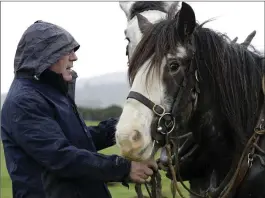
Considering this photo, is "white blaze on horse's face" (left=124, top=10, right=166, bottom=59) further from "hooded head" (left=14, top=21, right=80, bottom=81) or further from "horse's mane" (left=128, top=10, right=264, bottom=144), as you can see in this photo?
"hooded head" (left=14, top=21, right=80, bottom=81)

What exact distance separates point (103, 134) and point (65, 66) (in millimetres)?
722

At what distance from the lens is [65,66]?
3111 millimetres

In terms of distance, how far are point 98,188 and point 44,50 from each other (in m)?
0.97

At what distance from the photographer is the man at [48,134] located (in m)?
2.82

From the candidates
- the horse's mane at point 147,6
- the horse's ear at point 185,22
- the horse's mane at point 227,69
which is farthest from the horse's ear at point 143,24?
the horse's mane at point 147,6

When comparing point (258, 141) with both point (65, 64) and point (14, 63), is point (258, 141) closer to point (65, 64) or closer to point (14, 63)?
point (65, 64)

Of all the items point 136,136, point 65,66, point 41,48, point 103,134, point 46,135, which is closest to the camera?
point 136,136

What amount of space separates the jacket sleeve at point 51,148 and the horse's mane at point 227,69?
0.58 meters

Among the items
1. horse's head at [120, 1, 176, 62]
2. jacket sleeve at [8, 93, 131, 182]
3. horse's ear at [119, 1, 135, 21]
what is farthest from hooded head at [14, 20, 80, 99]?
horse's ear at [119, 1, 135, 21]

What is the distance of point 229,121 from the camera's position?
3.26 m

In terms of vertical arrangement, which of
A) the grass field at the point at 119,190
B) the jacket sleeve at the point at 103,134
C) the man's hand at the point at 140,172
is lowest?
the grass field at the point at 119,190

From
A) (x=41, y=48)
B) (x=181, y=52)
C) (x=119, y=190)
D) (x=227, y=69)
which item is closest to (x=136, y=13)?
(x=119, y=190)

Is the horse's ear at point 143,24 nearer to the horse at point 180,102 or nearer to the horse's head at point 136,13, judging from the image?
the horse at point 180,102

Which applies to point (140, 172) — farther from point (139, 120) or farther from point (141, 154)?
point (139, 120)
